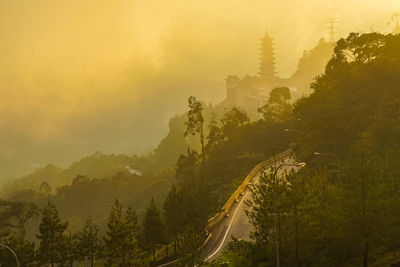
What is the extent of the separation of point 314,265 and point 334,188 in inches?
198

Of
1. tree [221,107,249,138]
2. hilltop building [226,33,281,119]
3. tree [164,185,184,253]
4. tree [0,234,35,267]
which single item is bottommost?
tree [0,234,35,267]

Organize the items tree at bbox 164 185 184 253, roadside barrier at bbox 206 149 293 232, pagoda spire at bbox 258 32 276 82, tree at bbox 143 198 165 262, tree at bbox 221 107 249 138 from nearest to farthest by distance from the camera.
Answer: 1. tree at bbox 143 198 165 262
2. tree at bbox 164 185 184 253
3. roadside barrier at bbox 206 149 293 232
4. tree at bbox 221 107 249 138
5. pagoda spire at bbox 258 32 276 82

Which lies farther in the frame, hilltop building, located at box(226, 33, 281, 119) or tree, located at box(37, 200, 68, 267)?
hilltop building, located at box(226, 33, 281, 119)

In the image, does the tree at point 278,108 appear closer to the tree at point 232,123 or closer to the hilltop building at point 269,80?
the tree at point 232,123

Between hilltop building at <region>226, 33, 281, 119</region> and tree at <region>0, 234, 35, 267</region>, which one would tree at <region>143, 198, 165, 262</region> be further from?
hilltop building at <region>226, 33, 281, 119</region>

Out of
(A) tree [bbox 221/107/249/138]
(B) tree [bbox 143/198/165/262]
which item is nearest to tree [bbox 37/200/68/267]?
(B) tree [bbox 143/198/165/262]

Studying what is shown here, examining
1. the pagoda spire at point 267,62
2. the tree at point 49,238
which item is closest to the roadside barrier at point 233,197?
the tree at point 49,238

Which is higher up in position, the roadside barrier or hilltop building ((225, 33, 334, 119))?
hilltop building ((225, 33, 334, 119))

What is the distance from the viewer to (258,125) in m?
89.2

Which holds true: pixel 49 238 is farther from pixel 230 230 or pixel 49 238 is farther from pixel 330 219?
pixel 330 219

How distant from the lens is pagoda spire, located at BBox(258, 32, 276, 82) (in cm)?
18288

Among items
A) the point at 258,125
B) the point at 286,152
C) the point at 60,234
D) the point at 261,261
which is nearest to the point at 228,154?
the point at 258,125

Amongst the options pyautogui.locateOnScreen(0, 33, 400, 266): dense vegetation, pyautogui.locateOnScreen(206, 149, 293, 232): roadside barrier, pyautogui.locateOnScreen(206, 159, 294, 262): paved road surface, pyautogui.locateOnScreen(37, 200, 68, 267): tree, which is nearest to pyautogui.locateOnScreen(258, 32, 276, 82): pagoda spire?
pyautogui.locateOnScreen(0, 33, 400, 266): dense vegetation

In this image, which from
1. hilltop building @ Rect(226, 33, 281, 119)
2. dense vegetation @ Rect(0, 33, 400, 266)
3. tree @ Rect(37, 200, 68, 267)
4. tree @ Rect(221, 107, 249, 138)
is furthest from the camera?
hilltop building @ Rect(226, 33, 281, 119)
